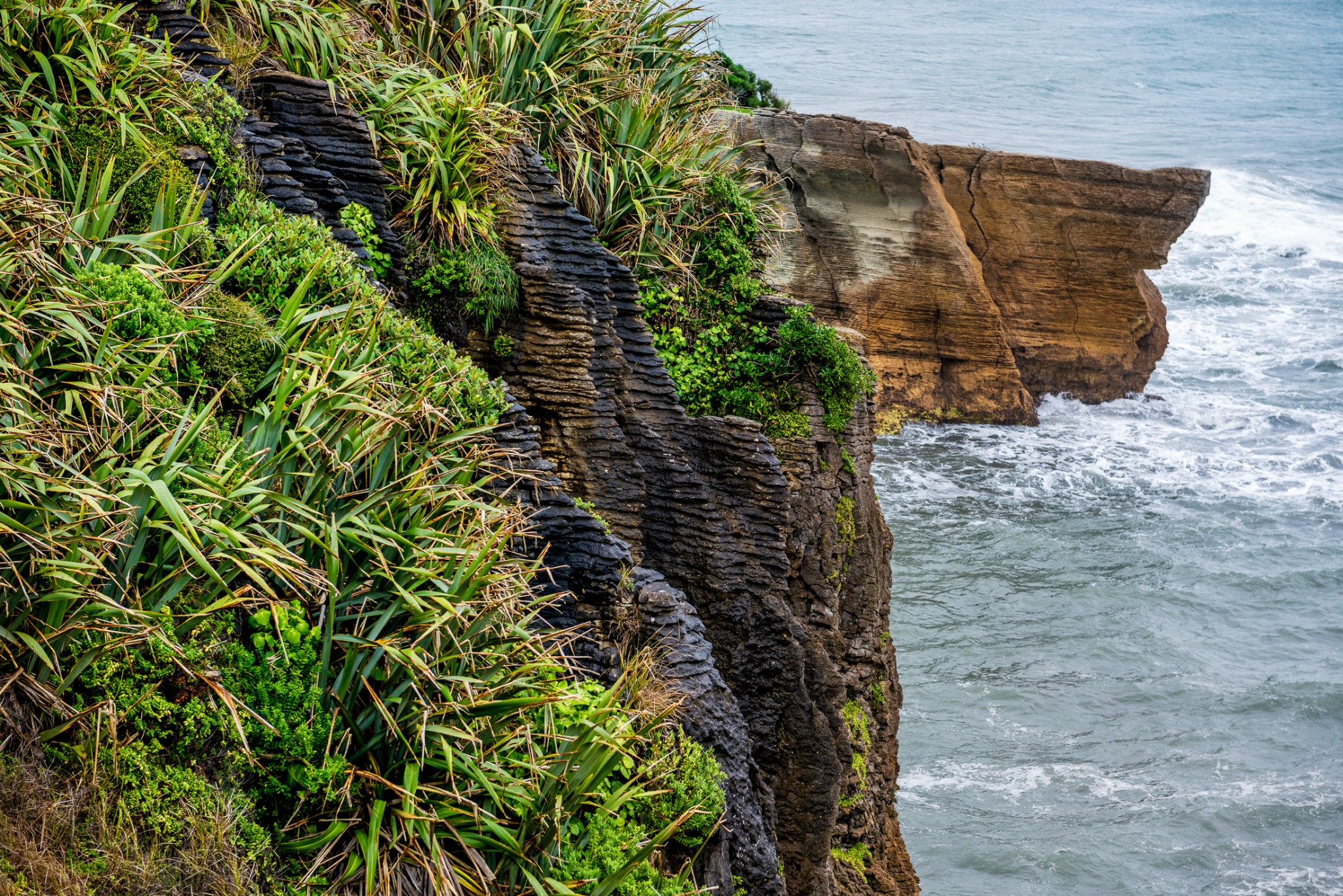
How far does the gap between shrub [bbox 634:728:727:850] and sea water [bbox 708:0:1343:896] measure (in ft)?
21.4

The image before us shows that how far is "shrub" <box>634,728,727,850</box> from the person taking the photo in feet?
18.1

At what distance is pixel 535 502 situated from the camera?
6387 mm

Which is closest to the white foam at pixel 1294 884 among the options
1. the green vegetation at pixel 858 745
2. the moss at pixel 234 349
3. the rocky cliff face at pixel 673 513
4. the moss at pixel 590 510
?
the rocky cliff face at pixel 673 513

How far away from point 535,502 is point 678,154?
463 cm

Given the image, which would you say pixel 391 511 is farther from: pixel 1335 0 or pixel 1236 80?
pixel 1335 0

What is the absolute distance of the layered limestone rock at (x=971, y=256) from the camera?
70.0 ft

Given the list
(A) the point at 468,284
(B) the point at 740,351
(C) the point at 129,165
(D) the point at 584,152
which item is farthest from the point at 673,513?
(C) the point at 129,165

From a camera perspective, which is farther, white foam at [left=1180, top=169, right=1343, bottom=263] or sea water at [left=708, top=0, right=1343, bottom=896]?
white foam at [left=1180, top=169, right=1343, bottom=263]

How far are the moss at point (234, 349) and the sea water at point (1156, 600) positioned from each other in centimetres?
569

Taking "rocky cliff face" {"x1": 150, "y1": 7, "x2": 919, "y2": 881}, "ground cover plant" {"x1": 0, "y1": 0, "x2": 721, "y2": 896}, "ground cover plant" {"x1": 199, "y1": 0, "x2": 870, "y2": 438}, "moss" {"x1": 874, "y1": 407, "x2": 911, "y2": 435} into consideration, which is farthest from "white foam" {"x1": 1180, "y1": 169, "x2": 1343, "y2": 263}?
"ground cover plant" {"x1": 0, "y1": 0, "x2": 721, "y2": 896}

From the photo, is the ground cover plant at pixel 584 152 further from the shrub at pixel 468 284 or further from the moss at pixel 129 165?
the moss at pixel 129 165

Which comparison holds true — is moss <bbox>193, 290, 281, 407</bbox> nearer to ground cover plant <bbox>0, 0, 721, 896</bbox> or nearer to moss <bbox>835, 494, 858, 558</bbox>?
ground cover plant <bbox>0, 0, 721, 896</bbox>

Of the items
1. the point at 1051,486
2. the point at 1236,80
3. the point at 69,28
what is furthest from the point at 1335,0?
the point at 69,28

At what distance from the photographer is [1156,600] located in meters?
18.6
